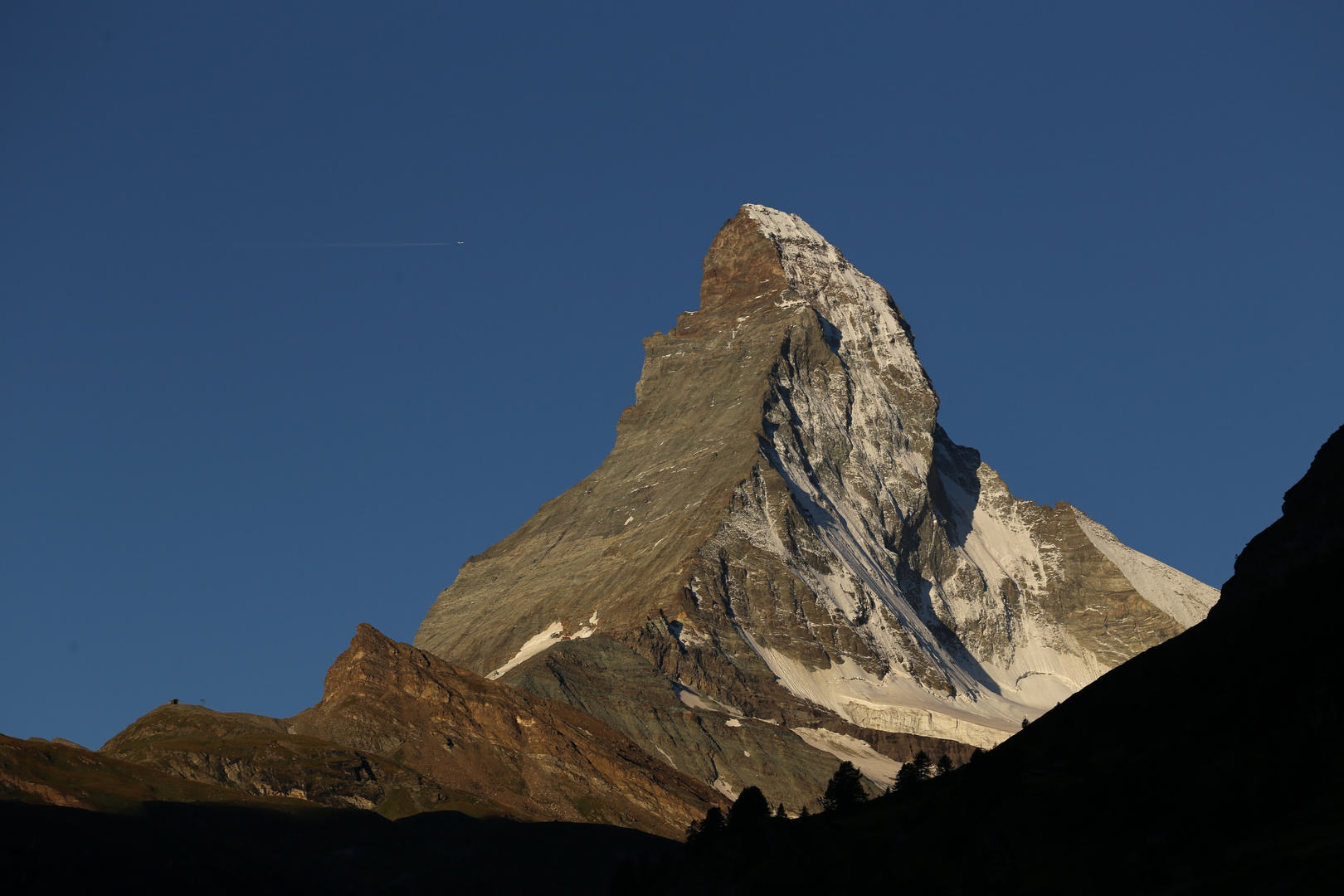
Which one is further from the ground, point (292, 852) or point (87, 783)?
point (87, 783)

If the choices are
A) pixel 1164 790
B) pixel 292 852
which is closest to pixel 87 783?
pixel 292 852

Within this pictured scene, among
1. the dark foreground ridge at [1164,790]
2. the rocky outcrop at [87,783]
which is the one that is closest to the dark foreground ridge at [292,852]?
the rocky outcrop at [87,783]

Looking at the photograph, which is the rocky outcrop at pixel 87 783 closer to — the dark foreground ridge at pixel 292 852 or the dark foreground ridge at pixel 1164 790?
the dark foreground ridge at pixel 292 852

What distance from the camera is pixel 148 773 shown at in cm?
19750

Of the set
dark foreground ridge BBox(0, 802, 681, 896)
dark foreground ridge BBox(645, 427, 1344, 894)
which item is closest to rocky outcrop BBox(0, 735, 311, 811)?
dark foreground ridge BBox(0, 802, 681, 896)

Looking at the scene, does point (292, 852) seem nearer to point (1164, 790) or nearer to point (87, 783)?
point (87, 783)

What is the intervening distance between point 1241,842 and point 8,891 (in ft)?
367

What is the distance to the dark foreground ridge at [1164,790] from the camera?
6994 cm

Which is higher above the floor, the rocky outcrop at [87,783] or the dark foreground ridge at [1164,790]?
the rocky outcrop at [87,783]

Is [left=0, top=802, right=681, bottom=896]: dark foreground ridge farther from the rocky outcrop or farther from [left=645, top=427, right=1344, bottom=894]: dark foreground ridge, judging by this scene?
[left=645, top=427, right=1344, bottom=894]: dark foreground ridge

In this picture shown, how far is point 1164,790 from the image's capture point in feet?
260

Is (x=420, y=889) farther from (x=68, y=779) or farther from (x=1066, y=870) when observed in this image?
(x=1066, y=870)

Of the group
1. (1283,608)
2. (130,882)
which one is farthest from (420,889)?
(1283,608)

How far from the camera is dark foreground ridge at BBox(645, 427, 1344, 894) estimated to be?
69938 mm
